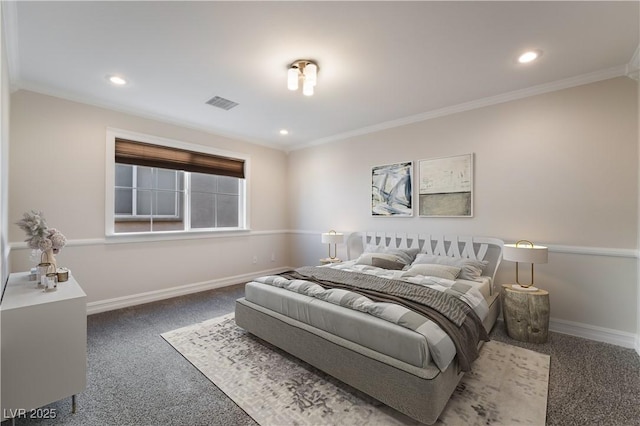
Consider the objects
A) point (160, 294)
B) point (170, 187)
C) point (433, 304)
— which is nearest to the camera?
point (433, 304)

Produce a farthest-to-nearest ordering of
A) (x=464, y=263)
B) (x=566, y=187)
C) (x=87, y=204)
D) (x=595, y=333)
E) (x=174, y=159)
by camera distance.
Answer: (x=174, y=159), (x=87, y=204), (x=464, y=263), (x=566, y=187), (x=595, y=333)

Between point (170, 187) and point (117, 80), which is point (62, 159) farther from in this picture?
point (170, 187)

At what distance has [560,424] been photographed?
5.45ft

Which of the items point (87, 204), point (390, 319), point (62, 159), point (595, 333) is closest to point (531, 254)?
point (595, 333)

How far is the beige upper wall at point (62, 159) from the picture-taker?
2980 mm

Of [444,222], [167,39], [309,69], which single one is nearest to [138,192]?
[167,39]

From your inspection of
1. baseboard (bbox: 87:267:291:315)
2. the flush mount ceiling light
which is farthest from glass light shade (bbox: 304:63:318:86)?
baseboard (bbox: 87:267:291:315)

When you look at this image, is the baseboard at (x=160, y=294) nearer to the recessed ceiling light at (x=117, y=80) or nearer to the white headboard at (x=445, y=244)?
the white headboard at (x=445, y=244)

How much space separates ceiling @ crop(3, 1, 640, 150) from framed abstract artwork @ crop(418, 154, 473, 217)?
744mm

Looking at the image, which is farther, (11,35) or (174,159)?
(174,159)

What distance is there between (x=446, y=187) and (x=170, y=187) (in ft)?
13.6

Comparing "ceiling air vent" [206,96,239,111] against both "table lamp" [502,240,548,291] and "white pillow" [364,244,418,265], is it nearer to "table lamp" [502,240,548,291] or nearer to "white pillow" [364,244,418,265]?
"white pillow" [364,244,418,265]

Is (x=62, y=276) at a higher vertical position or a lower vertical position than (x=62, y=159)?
lower

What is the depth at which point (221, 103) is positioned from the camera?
3566mm
